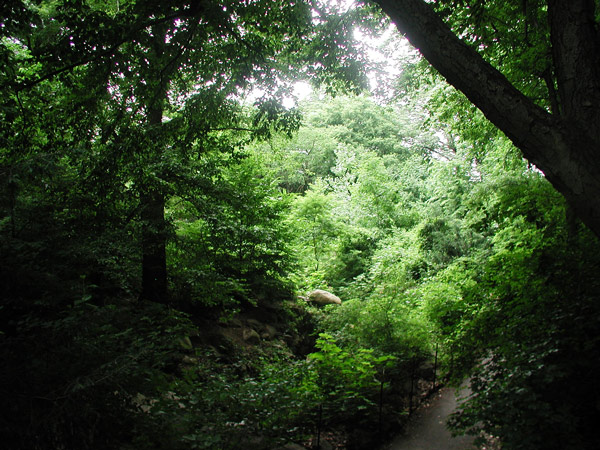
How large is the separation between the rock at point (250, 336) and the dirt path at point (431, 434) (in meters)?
3.85

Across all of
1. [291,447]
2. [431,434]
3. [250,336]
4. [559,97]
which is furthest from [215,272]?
[559,97]

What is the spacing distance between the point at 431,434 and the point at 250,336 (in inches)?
174

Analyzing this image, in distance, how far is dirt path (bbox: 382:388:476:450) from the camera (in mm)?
5727

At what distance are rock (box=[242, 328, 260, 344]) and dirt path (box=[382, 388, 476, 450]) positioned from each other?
152 inches

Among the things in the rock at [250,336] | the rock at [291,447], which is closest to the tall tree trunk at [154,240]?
the rock at [250,336]

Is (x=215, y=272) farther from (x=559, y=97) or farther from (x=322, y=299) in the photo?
(x=559, y=97)

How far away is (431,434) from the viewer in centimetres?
614

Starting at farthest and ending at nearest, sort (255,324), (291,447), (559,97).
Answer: (255,324), (291,447), (559,97)

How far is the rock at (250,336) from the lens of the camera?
28.1 ft

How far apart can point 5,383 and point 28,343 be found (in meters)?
0.61

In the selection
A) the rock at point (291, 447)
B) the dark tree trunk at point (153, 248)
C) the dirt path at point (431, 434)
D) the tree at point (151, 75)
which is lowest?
the dirt path at point (431, 434)

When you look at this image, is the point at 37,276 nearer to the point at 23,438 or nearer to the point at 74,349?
the point at 74,349

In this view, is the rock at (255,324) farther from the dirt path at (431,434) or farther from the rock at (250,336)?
the dirt path at (431,434)

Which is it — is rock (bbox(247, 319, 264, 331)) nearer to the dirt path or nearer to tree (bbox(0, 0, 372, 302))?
tree (bbox(0, 0, 372, 302))
